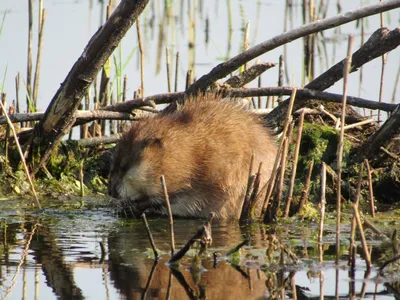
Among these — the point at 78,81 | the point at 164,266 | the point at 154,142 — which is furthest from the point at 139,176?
the point at 164,266

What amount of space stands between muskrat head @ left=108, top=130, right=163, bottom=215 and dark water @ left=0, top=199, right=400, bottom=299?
45 centimetres

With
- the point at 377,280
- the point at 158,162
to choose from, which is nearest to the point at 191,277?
the point at 377,280

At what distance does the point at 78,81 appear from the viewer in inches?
293

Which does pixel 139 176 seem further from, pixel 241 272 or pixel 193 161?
pixel 241 272

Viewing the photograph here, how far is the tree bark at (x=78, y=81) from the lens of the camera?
22.8ft

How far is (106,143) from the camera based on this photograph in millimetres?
8734

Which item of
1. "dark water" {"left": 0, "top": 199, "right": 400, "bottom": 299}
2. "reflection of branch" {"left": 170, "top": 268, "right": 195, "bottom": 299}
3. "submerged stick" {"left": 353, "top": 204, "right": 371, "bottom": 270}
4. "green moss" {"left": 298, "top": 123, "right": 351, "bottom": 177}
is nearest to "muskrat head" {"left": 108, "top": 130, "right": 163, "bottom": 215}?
"dark water" {"left": 0, "top": 199, "right": 400, "bottom": 299}

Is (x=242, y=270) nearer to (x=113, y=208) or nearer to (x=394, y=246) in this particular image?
(x=394, y=246)

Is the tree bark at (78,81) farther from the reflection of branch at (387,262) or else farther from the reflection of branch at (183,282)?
the reflection of branch at (387,262)

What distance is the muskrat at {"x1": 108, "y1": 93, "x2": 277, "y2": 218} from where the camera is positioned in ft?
24.0

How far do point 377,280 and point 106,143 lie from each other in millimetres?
4181

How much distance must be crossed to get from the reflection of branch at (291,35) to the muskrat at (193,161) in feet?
1.80

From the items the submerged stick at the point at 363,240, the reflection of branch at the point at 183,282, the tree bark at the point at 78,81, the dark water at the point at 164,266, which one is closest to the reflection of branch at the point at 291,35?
the tree bark at the point at 78,81

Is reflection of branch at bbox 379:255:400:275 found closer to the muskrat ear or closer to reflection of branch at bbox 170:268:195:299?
reflection of branch at bbox 170:268:195:299
